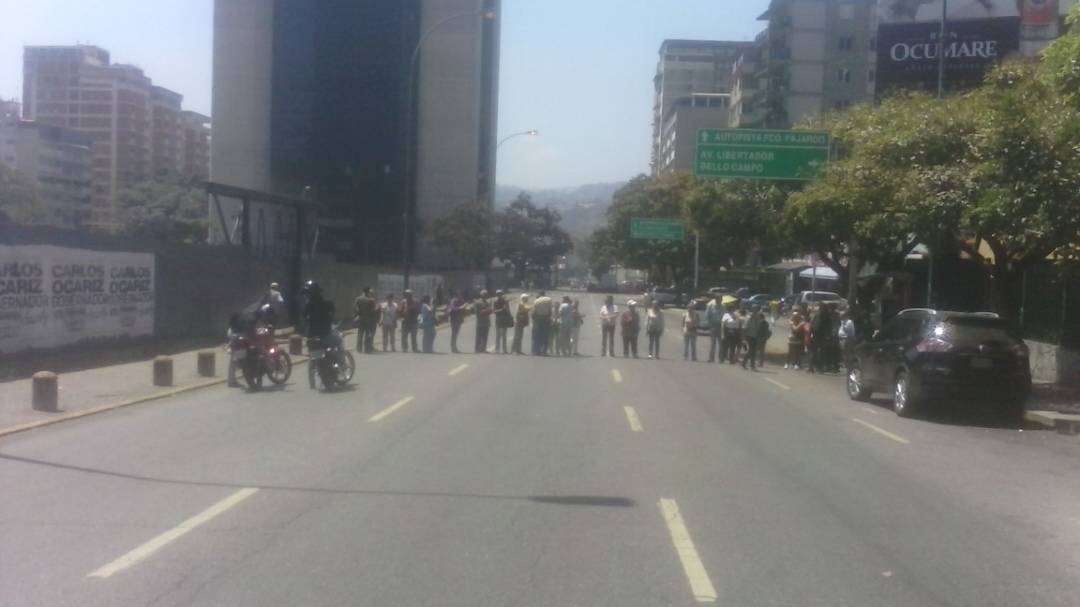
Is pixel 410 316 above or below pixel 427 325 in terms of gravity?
above

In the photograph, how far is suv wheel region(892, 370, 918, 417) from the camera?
18809 mm

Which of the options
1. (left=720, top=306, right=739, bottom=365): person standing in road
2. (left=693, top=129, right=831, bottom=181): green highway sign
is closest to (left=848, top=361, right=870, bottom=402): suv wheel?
(left=720, top=306, right=739, bottom=365): person standing in road

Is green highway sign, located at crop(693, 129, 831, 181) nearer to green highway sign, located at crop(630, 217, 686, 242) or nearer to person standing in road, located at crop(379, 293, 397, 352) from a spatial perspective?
person standing in road, located at crop(379, 293, 397, 352)

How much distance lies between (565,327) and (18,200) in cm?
2891

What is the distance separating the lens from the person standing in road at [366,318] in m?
29.6

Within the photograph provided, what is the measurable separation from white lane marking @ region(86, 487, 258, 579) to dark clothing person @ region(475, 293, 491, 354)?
67.0 ft

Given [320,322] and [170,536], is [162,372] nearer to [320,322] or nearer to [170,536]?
[320,322]

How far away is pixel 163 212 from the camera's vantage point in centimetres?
6681

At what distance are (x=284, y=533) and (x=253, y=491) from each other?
73.4 inches

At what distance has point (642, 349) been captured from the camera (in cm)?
3522

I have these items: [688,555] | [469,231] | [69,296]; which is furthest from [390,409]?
[469,231]

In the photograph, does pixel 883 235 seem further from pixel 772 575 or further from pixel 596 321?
pixel 596 321

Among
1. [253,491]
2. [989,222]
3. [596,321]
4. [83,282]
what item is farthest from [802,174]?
[596,321]

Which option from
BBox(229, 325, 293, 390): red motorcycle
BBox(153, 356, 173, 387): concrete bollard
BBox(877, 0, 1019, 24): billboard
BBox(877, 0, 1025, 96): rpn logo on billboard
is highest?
BBox(877, 0, 1019, 24): billboard
